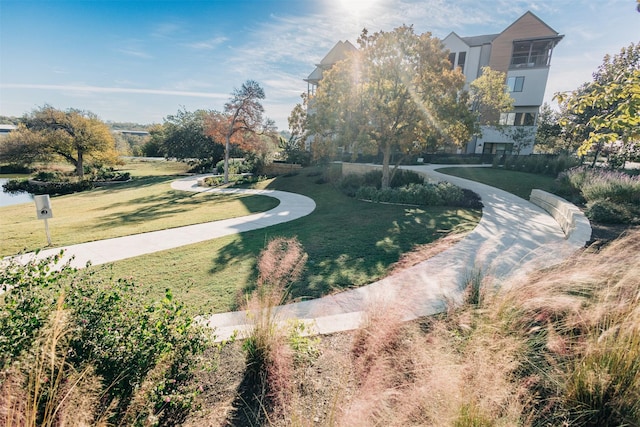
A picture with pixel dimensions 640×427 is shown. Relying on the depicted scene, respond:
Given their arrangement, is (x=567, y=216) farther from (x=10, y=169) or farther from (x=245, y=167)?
(x=10, y=169)

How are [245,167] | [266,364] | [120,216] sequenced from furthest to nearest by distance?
[245,167] → [120,216] → [266,364]

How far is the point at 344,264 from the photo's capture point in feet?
20.1

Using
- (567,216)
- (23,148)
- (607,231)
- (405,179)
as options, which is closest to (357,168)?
(405,179)

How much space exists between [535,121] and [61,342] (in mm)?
37614

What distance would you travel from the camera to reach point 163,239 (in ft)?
26.6

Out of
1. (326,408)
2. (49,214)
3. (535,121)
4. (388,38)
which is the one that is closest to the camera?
(326,408)

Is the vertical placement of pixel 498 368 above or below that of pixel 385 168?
below

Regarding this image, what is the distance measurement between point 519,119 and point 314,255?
110 ft

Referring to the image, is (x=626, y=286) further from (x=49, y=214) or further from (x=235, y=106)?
(x=235, y=106)

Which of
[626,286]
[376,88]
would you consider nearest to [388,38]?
[376,88]

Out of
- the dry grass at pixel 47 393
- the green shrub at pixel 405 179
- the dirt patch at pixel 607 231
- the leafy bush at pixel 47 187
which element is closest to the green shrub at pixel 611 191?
the dirt patch at pixel 607 231

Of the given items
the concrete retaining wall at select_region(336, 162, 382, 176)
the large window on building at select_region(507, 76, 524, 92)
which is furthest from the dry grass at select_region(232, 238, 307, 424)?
the large window on building at select_region(507, 76, 524, 92)

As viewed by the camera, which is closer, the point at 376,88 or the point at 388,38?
the point at 388,38

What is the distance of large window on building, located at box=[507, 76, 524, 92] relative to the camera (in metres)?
29.2
